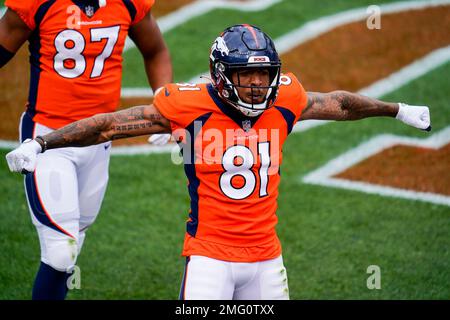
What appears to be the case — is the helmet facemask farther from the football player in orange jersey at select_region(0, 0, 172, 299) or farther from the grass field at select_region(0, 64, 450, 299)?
the grass field at select_region(0, 64, 450, 299)

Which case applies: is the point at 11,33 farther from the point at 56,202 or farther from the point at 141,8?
the point at 56,202

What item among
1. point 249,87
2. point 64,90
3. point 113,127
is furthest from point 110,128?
point 64,90

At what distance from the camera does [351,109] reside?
507 centimetres

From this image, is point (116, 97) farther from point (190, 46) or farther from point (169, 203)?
point (190, 46)

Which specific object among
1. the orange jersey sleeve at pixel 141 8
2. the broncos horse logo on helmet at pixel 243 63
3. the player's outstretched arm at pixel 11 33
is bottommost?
the broncos horse logo on helmet at pixel 243 63

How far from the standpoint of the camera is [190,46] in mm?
10039

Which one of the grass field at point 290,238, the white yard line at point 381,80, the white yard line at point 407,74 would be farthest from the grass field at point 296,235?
the white yard line at point 407,74

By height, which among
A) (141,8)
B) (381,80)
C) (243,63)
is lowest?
(243,63)

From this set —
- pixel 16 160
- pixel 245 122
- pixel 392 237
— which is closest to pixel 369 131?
pixel 392 237

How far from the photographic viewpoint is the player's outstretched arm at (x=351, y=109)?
4.91 meters

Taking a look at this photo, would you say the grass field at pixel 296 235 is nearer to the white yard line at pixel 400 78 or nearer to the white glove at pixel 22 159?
the white yard line at pixel 400 78

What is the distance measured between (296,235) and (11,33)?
9.99 feet
